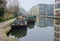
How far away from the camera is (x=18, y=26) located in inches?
1358

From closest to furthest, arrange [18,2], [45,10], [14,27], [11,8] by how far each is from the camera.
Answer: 1. [14,27]
2. [11,8]
3. [18,2]
4. [45,10]

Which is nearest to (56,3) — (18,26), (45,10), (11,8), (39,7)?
(11,8)

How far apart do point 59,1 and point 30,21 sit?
22.1m

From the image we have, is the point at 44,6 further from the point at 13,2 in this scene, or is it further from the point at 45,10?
the point at 13,2

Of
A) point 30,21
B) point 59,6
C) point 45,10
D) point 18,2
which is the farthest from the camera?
point 45,10

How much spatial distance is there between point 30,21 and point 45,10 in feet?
267

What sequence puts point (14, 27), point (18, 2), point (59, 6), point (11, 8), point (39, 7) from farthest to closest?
1. point (39, 7)
2. point (18, 2)
3. point (11, 8)
4. point (59, 6)
5. point (14, 27)

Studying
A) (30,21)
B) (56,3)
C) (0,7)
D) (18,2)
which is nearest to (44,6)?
(18,2)

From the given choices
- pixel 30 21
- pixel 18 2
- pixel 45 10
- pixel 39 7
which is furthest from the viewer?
pixel 39 7

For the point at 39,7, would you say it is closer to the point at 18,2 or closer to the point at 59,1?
the point at 18,2

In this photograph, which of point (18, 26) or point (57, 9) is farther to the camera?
point (57, 9)

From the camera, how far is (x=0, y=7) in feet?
134

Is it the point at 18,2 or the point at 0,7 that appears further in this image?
the point at 18,2

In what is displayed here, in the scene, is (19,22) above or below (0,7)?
below
